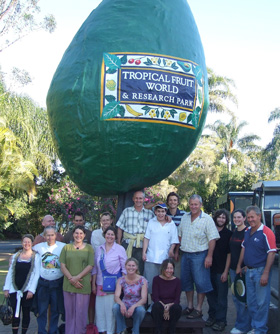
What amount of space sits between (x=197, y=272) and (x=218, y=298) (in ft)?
1.75

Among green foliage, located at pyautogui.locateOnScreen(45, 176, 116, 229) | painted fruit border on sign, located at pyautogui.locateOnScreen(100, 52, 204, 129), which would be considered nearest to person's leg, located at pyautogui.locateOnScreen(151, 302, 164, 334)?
painted fruit border on sign, located at pyautogui.locateOnScreen(100, 52, 204, 129)

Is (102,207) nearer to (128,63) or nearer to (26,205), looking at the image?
(26,205)

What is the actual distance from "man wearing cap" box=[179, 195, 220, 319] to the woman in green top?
111 centimetres

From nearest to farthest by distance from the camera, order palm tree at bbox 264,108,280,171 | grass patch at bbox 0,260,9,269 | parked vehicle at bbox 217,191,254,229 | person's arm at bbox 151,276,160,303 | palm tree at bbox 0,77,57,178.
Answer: person's arm at bbox 151,276,160,303 → grass patch at bbox 0,260,9,269 → palm tree at bbox 0,77,57,178 → parked vehicle at bbox 217,191,254,229 → palm tree at bbox 264,108,280,171

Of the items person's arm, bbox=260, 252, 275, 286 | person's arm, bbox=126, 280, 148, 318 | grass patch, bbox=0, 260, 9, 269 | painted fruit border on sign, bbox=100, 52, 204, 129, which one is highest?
painted fruit border on sign, bbox=100, 52, 204, 129

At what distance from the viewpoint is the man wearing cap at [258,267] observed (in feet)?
14.3

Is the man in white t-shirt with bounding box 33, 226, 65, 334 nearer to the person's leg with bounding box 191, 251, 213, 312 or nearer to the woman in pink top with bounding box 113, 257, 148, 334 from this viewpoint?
the woman in pink top with bounding box 113, 257, 148, 334

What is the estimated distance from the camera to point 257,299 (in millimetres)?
4430

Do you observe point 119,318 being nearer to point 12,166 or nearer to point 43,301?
point 43,301

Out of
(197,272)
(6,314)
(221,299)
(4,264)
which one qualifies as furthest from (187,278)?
(4,264)

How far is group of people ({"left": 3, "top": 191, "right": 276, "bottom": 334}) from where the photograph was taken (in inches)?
173

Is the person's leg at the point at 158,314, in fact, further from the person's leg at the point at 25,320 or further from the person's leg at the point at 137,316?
the person's leg at the point at 25,320

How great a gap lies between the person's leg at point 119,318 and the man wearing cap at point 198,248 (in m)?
0.79

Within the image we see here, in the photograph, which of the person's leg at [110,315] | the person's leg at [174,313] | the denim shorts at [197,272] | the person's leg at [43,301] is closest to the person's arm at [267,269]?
the denim shorts at [197,272]
